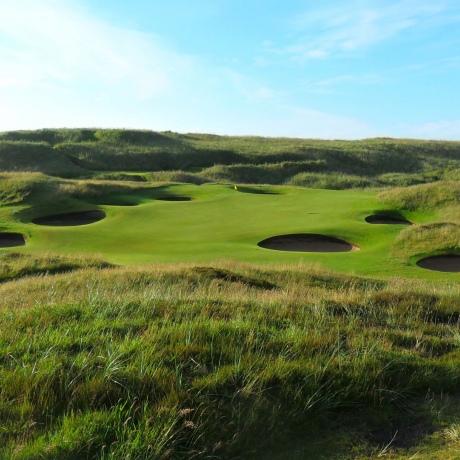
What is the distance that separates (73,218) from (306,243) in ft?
37.0

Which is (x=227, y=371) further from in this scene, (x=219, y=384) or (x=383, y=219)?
(x=383, y=219)

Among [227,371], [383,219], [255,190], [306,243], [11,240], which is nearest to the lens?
[227,371]

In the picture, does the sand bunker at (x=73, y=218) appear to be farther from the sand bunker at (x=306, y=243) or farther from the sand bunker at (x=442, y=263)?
the sand bunker at (x=442, y=263)

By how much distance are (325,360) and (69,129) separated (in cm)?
6818

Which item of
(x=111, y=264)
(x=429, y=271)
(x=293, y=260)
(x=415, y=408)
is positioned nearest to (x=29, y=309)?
(x=415, y=408)

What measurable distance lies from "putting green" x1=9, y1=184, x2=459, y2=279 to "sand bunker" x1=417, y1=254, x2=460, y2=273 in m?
1.00

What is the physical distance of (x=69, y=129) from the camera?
6831 cm

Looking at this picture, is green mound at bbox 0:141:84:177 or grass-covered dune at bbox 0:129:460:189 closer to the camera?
green mound at bbox 0:141:84:177

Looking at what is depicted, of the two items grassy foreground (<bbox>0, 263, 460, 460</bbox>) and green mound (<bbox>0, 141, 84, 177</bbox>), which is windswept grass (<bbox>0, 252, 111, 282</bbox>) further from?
green mound (<bbox>0, 141, 84, 177</bbox>)

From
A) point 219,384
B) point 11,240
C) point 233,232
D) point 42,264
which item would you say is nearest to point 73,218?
point 11,240

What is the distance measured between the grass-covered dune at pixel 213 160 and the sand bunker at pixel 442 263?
991 inches

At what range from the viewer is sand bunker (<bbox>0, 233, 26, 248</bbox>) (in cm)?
2020

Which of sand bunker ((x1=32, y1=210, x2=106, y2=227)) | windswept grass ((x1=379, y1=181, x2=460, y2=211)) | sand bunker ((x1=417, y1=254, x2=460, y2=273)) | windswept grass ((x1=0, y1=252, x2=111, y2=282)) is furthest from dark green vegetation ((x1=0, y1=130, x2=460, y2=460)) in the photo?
windswept grass ((x1=379, y1=181, x2=460, y2=211))

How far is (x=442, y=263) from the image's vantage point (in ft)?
56.3
